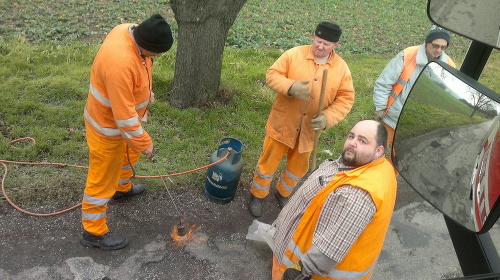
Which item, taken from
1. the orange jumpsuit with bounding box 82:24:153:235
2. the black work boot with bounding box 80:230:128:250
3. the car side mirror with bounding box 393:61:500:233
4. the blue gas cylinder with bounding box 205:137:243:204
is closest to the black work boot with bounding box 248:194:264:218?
the blue gas cylinder with bounding box 205:137:243:204

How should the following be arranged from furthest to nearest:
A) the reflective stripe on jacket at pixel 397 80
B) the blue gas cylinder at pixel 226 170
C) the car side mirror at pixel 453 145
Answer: the reflective stripe on jacket at pixel 397 80
the blue gas cylinder at pixel 226 170
the car side mirror at pixel 453 145

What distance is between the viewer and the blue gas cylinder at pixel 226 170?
14.8 ft

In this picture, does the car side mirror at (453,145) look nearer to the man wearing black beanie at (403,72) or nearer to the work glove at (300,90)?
the work glove at (300,90)

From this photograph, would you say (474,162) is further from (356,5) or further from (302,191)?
(356,5)

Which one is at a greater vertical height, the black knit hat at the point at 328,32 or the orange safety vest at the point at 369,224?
the black knit hat at the point at 328,32

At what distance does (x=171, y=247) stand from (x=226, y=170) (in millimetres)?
983

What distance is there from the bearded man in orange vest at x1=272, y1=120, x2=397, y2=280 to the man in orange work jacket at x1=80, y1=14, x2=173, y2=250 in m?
1.51

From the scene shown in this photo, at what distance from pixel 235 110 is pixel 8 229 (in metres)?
3.59

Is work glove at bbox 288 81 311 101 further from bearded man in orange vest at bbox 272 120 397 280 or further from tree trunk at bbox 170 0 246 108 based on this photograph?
tree trunk at bbox 170 0 246 108

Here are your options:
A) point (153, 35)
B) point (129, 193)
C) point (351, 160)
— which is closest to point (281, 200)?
point (129, 193)

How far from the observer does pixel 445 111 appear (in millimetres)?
2113

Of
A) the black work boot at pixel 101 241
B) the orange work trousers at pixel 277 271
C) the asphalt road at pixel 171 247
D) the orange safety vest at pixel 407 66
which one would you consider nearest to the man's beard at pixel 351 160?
the orange work trousers at pixel 277 271

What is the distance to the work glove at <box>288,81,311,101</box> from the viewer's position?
3.96 meters

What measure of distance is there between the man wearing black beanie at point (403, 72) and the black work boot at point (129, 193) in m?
2.92
